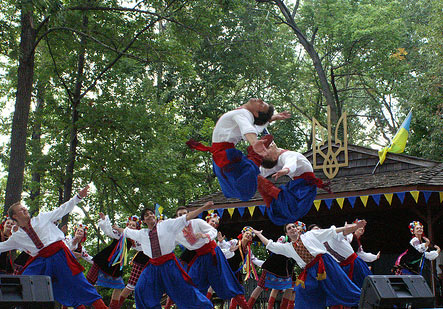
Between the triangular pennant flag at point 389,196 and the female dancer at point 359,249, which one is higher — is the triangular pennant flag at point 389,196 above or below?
above

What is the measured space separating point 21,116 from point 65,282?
16.7ft

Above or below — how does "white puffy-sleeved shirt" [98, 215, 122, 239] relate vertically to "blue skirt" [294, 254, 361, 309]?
above

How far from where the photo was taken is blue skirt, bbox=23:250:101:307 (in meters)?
6.74

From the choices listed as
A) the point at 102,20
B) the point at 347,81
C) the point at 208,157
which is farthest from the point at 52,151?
the point at 347,81

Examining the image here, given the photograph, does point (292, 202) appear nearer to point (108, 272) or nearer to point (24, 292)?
point (24, 292)

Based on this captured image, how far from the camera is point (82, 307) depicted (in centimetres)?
698

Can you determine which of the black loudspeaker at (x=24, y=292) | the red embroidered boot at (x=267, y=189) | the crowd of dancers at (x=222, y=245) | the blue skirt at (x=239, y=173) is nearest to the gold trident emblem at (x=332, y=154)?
the crowd of dancers at (x=222, y=245)

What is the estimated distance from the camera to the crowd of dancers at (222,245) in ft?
17.1

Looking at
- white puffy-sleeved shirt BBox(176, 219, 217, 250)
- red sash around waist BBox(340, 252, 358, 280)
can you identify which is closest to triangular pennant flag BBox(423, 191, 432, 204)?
red sash around waist BBox(340, 252, 358, 280)

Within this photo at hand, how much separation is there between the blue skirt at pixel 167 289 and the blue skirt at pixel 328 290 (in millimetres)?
1374

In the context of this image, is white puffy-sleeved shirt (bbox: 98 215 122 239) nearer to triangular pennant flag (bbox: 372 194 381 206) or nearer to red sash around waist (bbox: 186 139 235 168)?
red sash around waist (bbox: 186 139 235 168)

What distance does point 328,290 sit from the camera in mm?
7152

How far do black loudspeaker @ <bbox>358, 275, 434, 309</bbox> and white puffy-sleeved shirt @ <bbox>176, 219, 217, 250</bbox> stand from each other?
116 inches

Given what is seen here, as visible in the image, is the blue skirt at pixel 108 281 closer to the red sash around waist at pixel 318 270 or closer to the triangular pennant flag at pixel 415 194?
the red sash around waist at pixel 318 270
